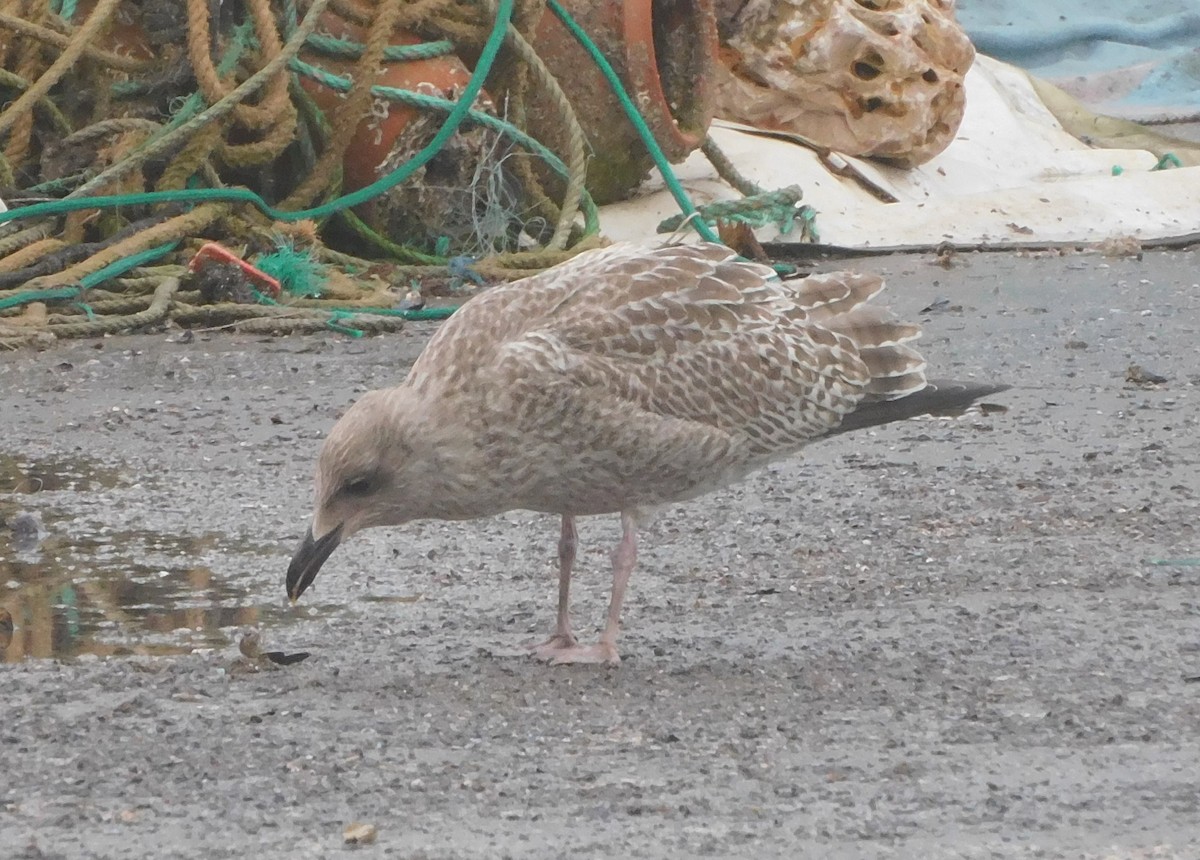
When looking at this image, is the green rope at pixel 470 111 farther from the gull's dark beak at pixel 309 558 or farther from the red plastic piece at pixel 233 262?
the gull's dark beak at pixel 309 558

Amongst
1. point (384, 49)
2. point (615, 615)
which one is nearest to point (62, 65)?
point (384, 49)

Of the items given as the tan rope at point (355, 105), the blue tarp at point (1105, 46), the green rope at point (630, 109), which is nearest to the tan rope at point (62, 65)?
the tan rope at point (355, 105)

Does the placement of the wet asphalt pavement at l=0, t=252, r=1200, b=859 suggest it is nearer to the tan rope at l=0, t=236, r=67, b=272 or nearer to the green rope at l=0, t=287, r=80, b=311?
the green rope at l=0, t=287, r=80, b=311

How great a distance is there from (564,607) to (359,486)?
58 centimetres

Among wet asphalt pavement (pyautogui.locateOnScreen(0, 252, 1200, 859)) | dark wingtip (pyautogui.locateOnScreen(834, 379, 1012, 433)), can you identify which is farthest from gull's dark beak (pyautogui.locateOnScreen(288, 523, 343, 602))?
dark wingtip (pyautogui.locateOnScreen(834, 379, 1012, 433))

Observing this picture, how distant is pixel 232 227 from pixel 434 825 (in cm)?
605

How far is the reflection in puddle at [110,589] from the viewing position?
4.61 meters

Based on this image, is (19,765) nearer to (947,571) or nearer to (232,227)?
(947,571)

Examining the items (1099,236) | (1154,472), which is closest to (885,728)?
(1154,472)

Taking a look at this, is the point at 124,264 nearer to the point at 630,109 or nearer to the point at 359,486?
the point at 630,109

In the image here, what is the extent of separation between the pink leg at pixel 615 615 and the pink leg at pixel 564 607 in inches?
1.7

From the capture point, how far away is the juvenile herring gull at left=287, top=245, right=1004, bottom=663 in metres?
4.34

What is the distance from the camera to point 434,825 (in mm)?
3375

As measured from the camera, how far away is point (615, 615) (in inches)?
179
